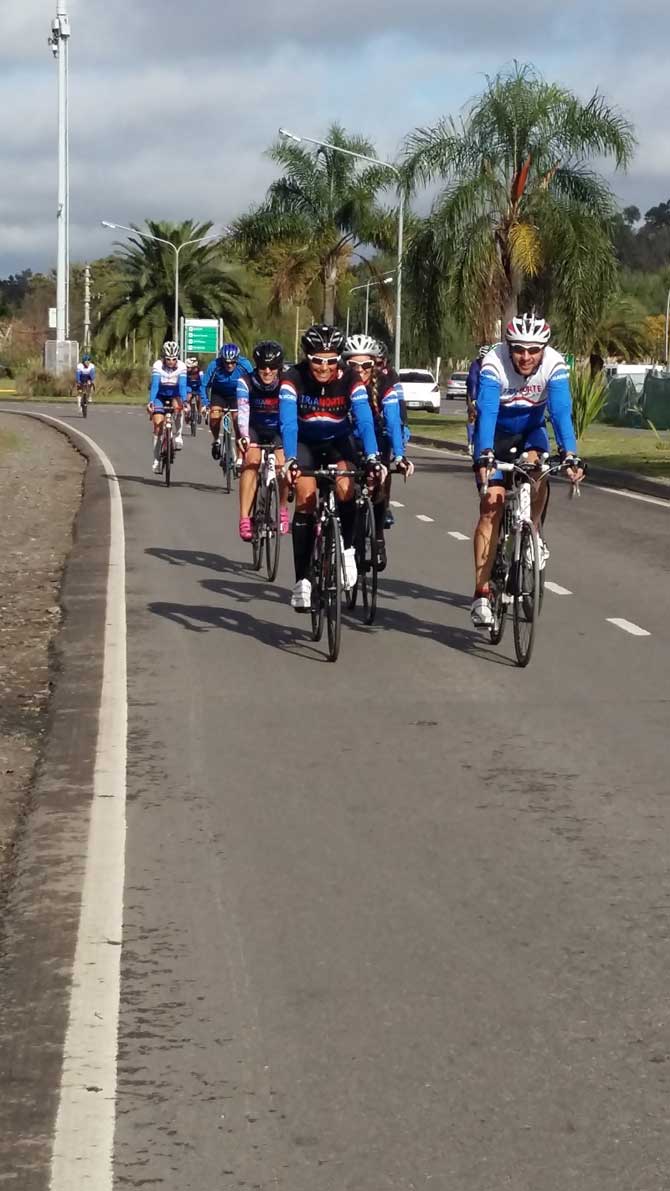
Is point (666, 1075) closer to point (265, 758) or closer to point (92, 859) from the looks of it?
point (92, 859)

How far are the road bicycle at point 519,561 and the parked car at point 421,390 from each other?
5020 centimetres

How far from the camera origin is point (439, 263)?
4309 cm

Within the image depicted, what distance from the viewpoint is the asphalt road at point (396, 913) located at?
167 inches

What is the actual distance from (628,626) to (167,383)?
47.7 ft

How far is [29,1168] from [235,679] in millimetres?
6327

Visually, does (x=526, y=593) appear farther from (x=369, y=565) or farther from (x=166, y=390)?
(x=166, y=390)

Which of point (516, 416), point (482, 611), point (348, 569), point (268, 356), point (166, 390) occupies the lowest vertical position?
point (482, 611)

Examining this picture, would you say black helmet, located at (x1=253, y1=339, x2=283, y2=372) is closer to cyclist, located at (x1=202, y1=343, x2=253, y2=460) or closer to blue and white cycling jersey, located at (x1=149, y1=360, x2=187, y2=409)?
cyclist, located at (x1=202, y1=343, x2=253, y2=460)

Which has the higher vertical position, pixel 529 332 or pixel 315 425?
pixel 529 332

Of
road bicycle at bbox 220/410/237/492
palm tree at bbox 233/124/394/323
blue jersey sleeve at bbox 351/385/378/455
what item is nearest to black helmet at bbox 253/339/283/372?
blue jersey sleeve at bbox 351/385/378/455

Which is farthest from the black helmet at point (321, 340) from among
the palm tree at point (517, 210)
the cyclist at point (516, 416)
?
the palm tree at point (517, 210)

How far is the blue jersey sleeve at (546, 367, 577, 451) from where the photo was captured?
35.4 ft

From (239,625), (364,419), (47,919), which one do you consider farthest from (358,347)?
(47,919)

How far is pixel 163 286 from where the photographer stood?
8969cm
